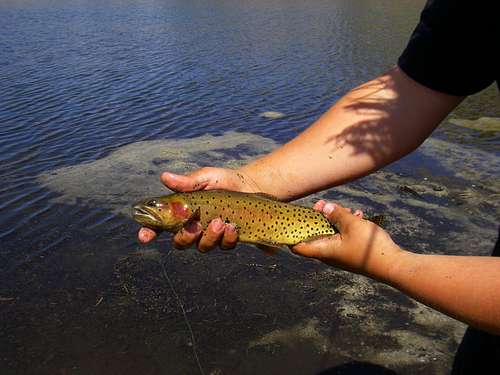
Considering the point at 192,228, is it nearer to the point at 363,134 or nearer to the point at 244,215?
the point at 244,215

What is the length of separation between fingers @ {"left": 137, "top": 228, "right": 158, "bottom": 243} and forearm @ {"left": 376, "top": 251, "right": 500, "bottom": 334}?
6.35 ft

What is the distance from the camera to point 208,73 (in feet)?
74.5

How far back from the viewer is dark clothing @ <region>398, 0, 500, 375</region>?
2562mm

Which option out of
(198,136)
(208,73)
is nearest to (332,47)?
(208,73)

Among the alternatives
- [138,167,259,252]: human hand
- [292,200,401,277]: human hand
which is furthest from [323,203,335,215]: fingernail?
[138,167,259,252]: human hand

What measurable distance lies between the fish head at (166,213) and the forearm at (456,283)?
6.15 feet

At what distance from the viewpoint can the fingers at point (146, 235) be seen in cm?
393

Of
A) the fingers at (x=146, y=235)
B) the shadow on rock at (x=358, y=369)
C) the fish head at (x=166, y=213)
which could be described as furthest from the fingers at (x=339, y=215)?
the shadow on rock at (x=358, y=369)

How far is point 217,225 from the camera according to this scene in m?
3.73

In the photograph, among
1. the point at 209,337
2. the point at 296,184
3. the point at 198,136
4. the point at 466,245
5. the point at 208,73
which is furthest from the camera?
the point at 208,73

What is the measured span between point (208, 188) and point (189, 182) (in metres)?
0.17

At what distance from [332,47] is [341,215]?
2601cm

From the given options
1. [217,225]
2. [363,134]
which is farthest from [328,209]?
[217,225]

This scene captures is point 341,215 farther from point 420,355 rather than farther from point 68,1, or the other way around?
point 68,1
